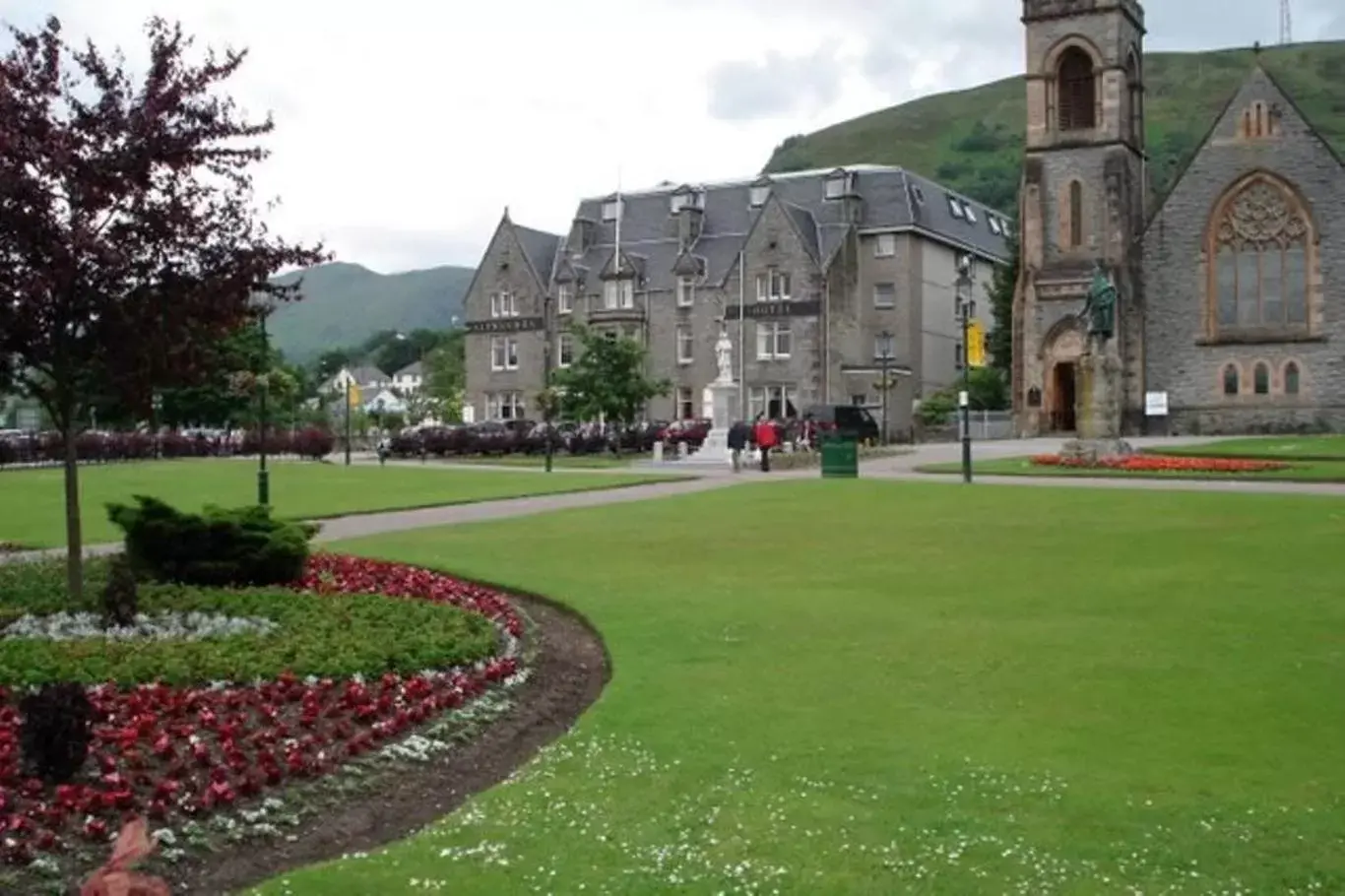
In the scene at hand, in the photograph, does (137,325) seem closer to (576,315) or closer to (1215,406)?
(1215,406)

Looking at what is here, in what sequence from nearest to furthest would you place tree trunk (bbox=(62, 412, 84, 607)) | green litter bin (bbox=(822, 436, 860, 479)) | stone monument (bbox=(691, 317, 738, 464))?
tree trunk (bbox=(62, 412, 84, 607)), green litter bin (bbox=(822, 436, 860, 479)), stone monument (bbox=(691, 317, 738, 464))

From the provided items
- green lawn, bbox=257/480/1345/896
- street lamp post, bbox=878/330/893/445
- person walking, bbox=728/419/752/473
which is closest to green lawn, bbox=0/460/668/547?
person walking, bbox=728/419/752/473

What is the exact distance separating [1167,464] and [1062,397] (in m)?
29.8

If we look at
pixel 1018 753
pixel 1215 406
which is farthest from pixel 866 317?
pixel 1018 753

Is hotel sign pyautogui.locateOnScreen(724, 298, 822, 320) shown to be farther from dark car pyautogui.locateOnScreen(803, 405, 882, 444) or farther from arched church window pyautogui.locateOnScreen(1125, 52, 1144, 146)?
arched church window pyautogui.locateOnScreen(1125, 52, 1144, 146)

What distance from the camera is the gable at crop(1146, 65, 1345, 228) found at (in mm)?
67000

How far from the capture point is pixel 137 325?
15844 millimetres

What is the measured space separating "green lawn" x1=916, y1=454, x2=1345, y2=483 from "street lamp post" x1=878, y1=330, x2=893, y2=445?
26.4 m

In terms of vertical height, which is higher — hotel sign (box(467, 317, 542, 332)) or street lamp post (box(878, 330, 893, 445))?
hotel sign (box(467, 317, 542, 332))

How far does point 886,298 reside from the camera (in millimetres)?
86812

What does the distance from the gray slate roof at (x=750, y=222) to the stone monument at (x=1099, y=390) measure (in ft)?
133

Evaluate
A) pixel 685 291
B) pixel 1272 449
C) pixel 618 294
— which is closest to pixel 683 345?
pixel 685 291

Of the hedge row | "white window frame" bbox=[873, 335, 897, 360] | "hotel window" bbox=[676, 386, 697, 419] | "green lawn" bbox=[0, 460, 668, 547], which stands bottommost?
"green lawn" bbox=[0, 460, 668, 547]

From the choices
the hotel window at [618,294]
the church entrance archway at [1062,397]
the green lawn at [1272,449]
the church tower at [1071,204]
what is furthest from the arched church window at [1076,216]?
the hotel window at [618,294]
